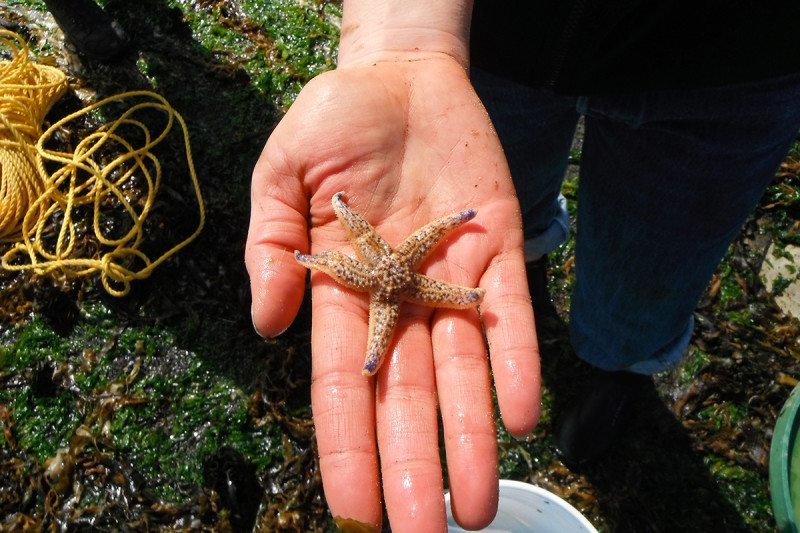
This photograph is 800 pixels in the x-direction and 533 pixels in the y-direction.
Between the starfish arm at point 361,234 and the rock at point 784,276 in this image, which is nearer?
the starfish arm at point 361,234

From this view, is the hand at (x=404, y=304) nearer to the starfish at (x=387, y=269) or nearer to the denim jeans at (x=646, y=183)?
the starfish at (x=387, y=269)

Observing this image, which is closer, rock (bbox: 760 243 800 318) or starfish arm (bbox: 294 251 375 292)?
starfish arm (bbox: 294 251 375 292)

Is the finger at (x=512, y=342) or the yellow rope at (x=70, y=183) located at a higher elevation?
the finger at (x=512, y=342)

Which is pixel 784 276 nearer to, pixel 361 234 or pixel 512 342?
pixel 512 342

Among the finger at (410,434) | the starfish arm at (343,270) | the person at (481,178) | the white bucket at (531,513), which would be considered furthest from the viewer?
the white bucket at (531,513)

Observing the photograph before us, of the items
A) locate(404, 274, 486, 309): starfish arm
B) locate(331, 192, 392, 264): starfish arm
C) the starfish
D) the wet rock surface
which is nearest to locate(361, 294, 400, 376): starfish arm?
the starfish

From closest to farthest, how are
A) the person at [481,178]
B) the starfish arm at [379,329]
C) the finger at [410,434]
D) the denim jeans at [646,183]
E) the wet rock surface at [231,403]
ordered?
1. the finger at [410,434]
2. the person at [481,178]
3. the starfish arm at [379,329]
4. the denim jeans at [646,183]
5. the wet rock surface at [231,403]

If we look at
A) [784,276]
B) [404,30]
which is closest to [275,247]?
[404,30]

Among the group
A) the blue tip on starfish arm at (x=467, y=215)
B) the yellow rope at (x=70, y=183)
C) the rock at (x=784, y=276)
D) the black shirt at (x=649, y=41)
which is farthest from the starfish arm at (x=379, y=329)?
the rock at (x=784, y=276)

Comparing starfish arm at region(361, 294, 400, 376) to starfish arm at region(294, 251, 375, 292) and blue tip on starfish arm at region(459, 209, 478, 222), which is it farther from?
blue tip on starfish arm at region(459, 209, 478, 222)
